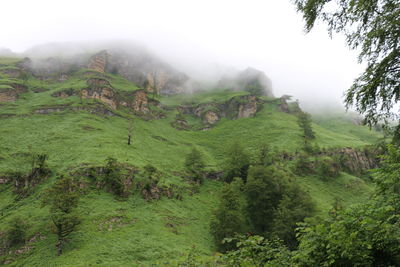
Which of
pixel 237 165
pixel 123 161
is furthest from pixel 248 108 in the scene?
pixel 123 161

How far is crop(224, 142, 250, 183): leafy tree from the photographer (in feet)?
227

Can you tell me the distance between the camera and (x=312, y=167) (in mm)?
76562

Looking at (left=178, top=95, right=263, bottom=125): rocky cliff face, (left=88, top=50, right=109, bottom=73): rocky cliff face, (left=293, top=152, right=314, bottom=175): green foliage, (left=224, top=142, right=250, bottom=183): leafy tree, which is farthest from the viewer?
(left=88, top=50, right=109, bottom=73): rocky cliff face

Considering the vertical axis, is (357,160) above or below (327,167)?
above

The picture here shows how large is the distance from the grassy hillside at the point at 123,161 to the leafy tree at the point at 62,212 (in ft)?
5.15

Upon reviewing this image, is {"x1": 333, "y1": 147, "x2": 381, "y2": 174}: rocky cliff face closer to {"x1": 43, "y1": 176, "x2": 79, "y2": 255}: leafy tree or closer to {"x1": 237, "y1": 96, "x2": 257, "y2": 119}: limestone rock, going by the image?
{"x1": 237, "y1": 96, "x2": 257, "y2": 119}: limestone rock

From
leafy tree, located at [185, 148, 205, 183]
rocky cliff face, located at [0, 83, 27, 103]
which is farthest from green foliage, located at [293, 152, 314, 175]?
rocky cliff face, located at [0, 83, 27, 103]

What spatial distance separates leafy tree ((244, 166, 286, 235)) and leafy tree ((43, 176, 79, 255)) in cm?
3485

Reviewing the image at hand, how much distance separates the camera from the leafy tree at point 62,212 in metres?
32.4

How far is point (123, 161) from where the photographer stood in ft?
190

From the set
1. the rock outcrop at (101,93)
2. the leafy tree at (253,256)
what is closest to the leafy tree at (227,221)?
the leafy tree at (253,256)

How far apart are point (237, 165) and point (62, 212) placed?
49.1 metres

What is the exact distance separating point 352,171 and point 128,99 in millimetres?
112872

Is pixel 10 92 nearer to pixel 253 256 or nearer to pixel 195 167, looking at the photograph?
pixel 195 167
